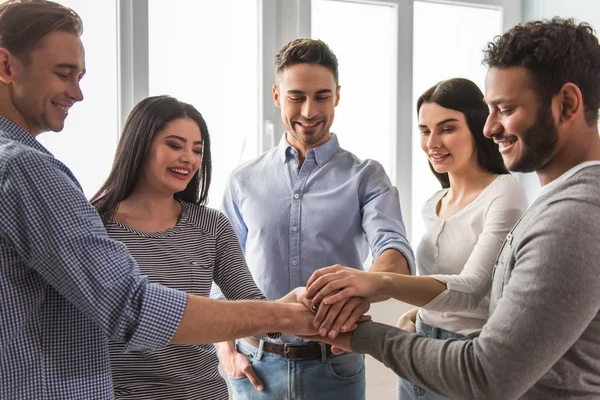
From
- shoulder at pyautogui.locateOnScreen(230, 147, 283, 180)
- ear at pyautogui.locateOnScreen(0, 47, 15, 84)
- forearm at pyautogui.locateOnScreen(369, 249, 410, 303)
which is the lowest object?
forearm at pyautogui.locateOnScreen(369, 249, 410, 303)

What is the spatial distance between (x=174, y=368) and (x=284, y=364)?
52 cm

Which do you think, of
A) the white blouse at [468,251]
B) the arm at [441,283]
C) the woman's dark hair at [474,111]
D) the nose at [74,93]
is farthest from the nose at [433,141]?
the nose at [74,93]

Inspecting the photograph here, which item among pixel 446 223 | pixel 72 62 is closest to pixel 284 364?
pixel 446 223

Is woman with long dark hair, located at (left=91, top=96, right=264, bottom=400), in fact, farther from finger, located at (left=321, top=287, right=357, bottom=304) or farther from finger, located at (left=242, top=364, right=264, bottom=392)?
finger, located at (left=242, top=364, right=264, bottom=392)

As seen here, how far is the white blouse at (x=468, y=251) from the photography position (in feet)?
5.92

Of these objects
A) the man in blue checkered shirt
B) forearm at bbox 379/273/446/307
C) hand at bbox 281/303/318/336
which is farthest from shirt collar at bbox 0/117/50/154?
forearm at bbox 379/273/446/307

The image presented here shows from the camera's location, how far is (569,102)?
1306mm

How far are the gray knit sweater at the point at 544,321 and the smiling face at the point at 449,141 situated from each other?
85 cm

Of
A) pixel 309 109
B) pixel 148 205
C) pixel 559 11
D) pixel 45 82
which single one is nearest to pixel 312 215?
pixel 309 109

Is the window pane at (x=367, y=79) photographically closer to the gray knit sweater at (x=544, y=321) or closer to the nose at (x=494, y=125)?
the nose at (x=494, y=125)

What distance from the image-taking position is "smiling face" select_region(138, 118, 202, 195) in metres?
1.72

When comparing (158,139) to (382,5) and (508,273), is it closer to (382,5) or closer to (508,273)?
(508,273)

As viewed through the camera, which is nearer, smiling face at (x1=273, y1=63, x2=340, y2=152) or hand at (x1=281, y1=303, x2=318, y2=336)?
hand at (x1=281, y1=303, x2=318, y2=336)

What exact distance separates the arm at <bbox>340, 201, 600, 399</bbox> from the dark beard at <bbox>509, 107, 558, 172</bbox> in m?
0.17
